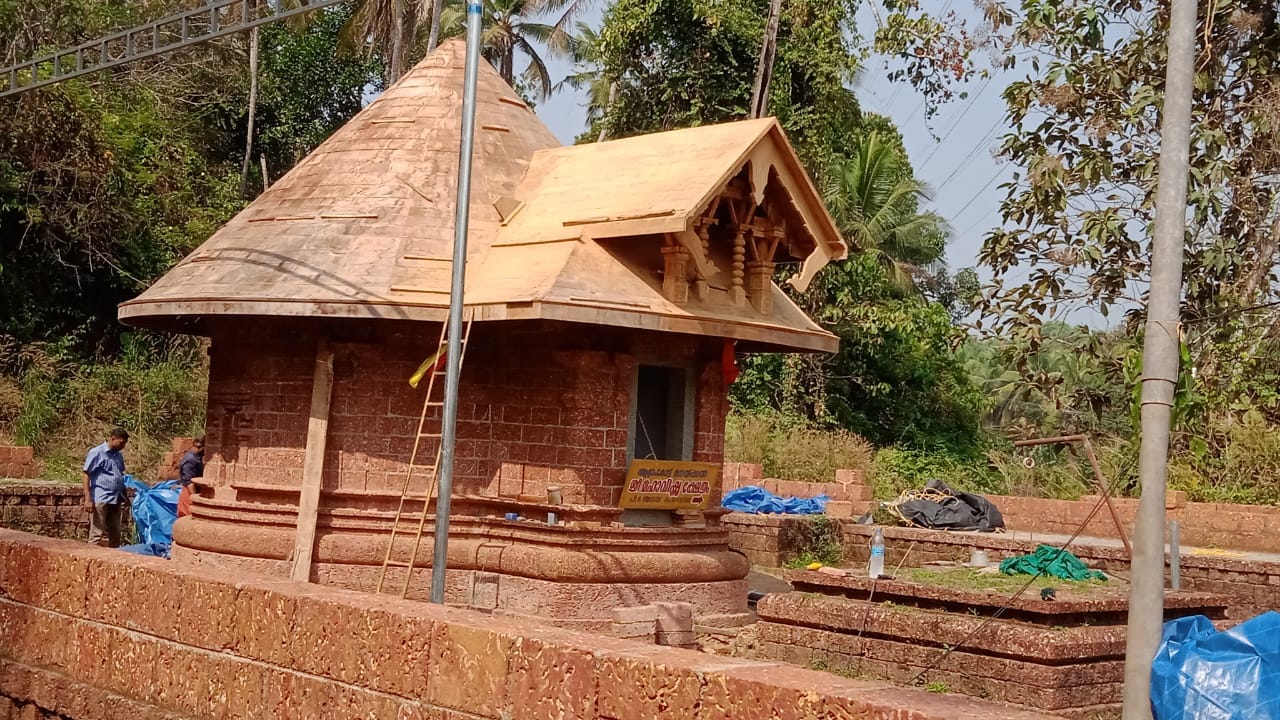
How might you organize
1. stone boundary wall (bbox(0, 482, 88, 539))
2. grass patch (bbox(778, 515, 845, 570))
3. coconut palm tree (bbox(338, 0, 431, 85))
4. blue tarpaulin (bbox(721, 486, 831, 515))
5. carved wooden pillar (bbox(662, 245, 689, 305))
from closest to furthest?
carved wooden pillar (bbox(662, 245, 689, 305)), stone boundary wall (bbox(0, 482, 88, 539)), grass patch (bbox(778, 515, 845, 570)), blue tarpaulin (bbox(721, 486, 831, 515)), coconut palm tree (bbox(338, 0, 431, 85))

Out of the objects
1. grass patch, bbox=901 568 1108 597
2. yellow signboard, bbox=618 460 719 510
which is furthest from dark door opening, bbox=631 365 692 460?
grass patch, bbox=901 568 1108 597

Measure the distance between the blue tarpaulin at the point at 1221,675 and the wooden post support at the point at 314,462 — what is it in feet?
24.2

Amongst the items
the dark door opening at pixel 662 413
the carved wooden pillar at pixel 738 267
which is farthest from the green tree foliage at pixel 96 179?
the carved wooden pillar at pixel 738 267

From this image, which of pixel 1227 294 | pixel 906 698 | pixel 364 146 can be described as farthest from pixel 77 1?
pixel 906 698

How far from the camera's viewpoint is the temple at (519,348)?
39.1 feet

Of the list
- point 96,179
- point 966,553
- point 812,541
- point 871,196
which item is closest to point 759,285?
point 966,553

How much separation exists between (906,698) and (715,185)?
7345 mm

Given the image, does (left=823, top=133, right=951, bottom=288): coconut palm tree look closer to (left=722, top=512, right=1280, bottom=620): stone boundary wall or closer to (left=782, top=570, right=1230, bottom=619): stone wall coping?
(left=722, top=512, right=1280, bottom=620): stone boundary wall

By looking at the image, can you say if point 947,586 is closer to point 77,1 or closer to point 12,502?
point 12,502

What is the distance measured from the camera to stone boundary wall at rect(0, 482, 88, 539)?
1759 centimetres

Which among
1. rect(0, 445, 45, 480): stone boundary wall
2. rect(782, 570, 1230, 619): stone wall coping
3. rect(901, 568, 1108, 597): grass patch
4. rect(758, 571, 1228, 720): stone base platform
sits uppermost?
rect(0, 445, 45, 480): stone boundary wall

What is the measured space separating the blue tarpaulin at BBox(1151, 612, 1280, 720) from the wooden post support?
24.2ft

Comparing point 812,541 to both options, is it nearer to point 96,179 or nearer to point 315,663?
point 315,663

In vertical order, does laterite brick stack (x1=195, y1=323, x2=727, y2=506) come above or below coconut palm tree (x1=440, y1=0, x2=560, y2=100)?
below
